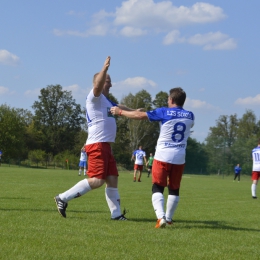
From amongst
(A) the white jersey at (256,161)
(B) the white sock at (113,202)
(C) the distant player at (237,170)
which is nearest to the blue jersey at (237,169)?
(C) the distant player at (237,170)

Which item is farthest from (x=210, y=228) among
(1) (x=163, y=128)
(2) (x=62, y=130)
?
(2) (x=62, y=130)

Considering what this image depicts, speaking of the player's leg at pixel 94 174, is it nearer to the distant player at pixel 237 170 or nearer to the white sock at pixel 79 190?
the white sock at pixel 79 190

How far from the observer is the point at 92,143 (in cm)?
705

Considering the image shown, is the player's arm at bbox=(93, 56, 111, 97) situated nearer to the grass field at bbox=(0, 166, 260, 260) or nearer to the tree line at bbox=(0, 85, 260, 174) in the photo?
the grass field at bbox=(0, 166, 260, 260)

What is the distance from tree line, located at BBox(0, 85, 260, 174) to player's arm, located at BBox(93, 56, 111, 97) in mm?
44161

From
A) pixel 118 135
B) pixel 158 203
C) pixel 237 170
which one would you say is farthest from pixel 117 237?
pixel 118 135

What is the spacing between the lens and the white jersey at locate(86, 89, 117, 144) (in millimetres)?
7062

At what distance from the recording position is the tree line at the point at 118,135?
166 ft

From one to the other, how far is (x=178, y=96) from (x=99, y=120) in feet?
4.23

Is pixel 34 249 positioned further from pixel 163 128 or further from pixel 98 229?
pixel 163 128

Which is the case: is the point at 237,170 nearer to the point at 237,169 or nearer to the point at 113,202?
the point at 237,169

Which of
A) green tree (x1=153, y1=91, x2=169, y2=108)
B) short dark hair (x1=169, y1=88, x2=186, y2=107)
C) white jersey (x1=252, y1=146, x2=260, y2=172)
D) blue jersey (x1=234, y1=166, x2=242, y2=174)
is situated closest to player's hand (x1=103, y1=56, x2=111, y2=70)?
short dark hair (x1=169, y1=88, x2=186, y2=107)

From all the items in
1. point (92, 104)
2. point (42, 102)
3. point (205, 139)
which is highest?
point (42, 102)

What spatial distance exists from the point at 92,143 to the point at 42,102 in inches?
3489
